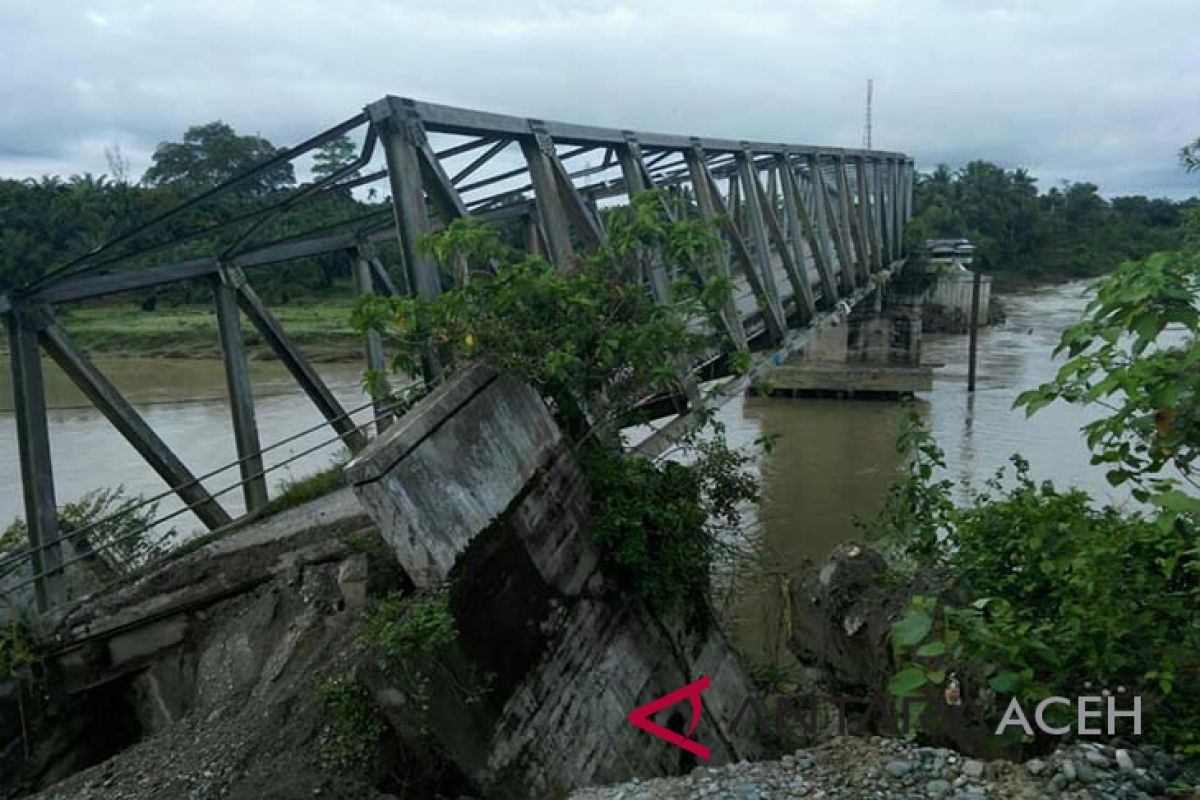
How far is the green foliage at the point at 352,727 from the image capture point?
13.3 ft

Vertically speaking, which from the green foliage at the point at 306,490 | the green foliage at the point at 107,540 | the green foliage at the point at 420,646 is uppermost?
the green foliage at the point at 420,646

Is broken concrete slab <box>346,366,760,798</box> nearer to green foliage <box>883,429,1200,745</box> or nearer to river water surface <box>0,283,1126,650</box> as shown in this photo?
green foliage <box>883,429,1200,745</box>

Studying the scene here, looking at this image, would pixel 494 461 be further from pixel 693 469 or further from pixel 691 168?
pixel 691 168

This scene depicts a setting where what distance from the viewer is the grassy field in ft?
120

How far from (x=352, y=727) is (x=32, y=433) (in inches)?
131

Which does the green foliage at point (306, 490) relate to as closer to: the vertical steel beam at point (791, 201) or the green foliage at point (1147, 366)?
the green foliage at point (1147, 366)

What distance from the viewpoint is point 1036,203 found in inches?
2549

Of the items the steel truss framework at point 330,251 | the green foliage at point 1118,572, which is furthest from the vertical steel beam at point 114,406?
the green foliage at point 1118,572

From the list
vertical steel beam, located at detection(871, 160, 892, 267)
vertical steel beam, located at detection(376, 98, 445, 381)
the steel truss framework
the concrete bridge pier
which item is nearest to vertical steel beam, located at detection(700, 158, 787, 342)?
the steel truss framework

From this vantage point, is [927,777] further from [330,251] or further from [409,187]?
[330,251]

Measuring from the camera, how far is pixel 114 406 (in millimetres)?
6367

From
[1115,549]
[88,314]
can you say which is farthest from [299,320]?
[1115,549]

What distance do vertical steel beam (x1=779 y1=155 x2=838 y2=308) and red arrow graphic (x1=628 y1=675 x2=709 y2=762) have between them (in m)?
10.8

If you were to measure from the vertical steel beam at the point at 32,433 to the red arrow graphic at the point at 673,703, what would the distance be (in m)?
3.83
